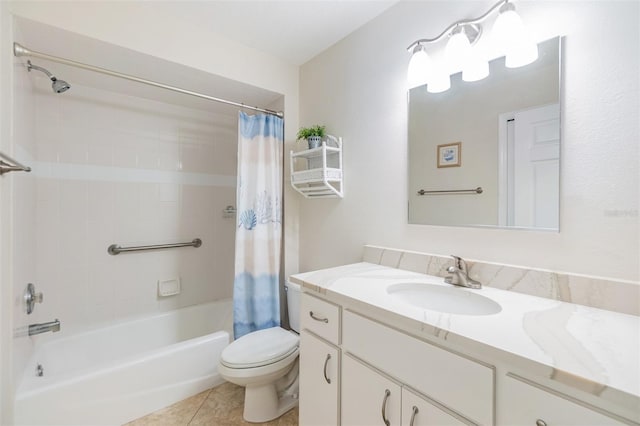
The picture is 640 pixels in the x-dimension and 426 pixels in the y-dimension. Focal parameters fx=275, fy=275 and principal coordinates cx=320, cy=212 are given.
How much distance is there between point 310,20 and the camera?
1680 mm

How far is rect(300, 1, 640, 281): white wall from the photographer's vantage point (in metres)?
0.89

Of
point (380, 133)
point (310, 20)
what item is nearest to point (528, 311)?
point (380, 133)

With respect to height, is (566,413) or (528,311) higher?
(528,311)

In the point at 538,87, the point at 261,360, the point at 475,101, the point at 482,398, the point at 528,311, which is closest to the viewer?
the point at 482,398

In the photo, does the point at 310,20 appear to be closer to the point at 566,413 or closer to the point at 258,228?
the point at 258,228

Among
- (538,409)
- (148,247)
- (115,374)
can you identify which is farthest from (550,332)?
(148,247)

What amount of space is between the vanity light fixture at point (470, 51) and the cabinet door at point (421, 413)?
1.26m

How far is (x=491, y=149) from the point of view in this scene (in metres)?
1.21

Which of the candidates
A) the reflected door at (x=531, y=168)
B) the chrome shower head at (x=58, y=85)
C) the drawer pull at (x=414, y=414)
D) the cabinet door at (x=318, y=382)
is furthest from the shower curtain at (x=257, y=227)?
the reflected door at (x=531, y=168)

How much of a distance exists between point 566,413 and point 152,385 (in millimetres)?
1898

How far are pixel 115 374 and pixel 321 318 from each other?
1.24 m

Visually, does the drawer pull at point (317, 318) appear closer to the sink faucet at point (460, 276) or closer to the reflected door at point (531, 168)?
the sink faucet at point (460, 276)

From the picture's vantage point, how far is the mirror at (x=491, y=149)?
104 cm

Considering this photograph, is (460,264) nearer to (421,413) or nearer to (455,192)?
(455,192)
